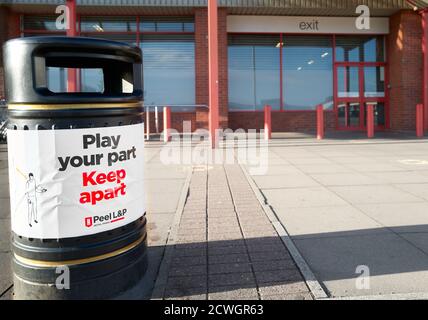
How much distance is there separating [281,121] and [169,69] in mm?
5062

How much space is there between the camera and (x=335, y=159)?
1019 centimetres

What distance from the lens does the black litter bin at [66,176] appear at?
306 centimetres

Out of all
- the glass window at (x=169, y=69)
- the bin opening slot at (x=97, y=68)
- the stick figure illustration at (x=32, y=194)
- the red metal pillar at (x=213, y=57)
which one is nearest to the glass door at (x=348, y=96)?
the glass window at (x=169, y=69)

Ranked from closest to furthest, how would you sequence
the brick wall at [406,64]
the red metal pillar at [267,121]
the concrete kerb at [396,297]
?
the concrete kerb at [396,297], the red metal pillar at [267,121], the brick wall at [406,64]

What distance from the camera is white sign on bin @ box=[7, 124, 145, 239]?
3078 mm

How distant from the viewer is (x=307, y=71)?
18688 mm

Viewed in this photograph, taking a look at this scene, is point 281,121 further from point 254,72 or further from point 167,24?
point 167,24

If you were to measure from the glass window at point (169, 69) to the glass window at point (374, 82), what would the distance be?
7.55 metres
